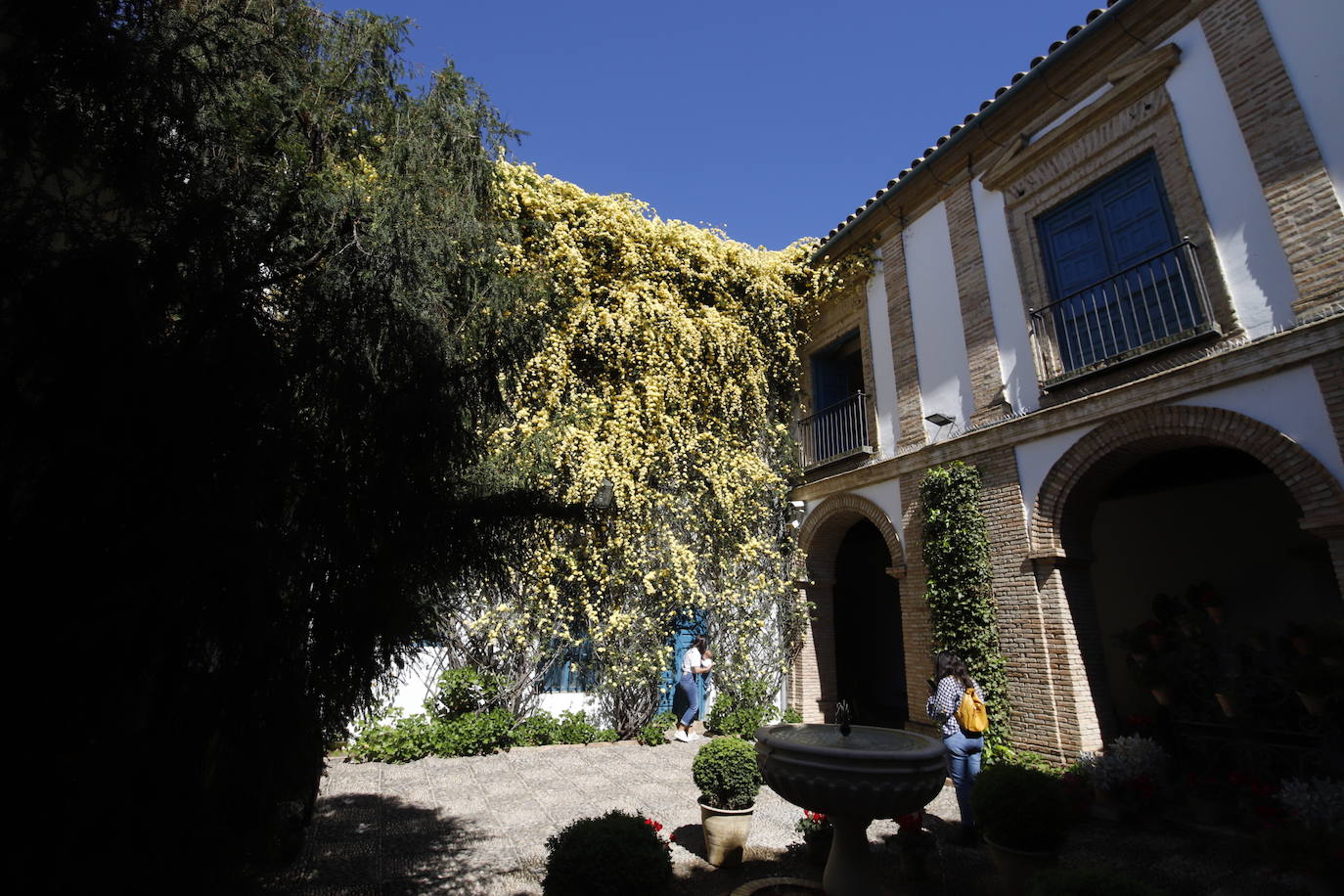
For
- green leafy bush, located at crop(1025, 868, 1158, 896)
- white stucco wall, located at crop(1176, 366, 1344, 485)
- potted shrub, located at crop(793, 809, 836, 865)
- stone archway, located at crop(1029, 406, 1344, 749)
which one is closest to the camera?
green leafy bush, located at crop(1025, 868, 1158, 896)

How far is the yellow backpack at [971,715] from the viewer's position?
18.1 feet

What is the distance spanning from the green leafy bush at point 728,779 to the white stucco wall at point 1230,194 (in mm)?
5620

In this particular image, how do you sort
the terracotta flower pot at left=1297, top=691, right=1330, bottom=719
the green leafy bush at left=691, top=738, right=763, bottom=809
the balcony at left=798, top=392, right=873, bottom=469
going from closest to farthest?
the green leafy bush at left=691, top=738, right=763, bottom=809, the terracotta flower pot at left=1297, top=691, right=1330, bottom=719, the balcony at left=798, top=392, right=873, bottom=469

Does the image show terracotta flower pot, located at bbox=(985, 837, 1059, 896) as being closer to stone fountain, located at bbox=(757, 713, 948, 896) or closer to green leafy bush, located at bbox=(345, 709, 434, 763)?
stone fountain, located at bbox=(757, 713, 948, 896)

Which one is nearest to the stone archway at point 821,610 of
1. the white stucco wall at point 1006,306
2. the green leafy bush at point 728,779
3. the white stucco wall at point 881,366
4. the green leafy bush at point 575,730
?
the white stucco wall at point 881,366

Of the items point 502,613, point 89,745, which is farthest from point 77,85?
point 502,613

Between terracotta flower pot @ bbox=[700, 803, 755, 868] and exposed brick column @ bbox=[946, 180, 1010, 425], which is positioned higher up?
exposed brick column @ bbox=[946, 180, 1010, 425]

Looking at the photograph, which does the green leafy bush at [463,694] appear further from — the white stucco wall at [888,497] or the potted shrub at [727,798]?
the white stucco wall at [888,497]

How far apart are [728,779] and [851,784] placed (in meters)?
1.89

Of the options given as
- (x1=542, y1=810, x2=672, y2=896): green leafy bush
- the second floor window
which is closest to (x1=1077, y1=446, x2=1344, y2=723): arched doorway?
the second floor window

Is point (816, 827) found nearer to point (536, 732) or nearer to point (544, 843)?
point (544, 843)

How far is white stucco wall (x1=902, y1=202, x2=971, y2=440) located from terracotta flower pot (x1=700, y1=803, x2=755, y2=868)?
18.3 ft

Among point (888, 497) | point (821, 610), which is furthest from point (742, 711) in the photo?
point (888, 497)

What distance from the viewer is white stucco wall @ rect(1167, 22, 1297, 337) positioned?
5746 mm
